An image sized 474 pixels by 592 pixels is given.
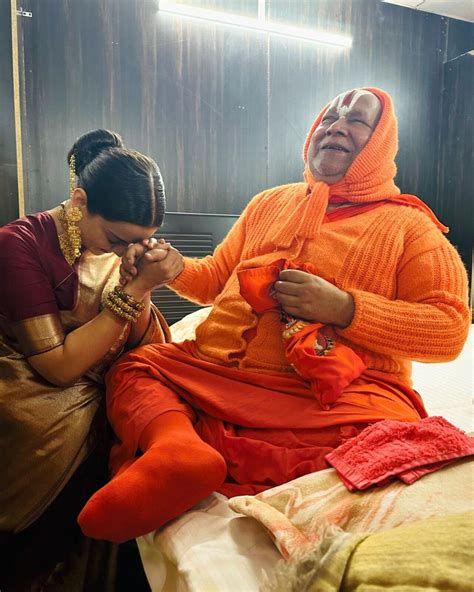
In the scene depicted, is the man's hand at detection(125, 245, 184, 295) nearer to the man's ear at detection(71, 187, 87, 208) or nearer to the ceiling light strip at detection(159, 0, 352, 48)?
the man's ear at detection(71, 187, 87, 208)

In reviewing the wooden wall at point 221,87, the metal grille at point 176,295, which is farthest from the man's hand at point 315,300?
the wooden wall at point 221,87

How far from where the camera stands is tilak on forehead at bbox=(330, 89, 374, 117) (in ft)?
2.39

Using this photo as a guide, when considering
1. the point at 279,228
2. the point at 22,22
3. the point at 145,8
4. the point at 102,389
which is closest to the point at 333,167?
the point at 279,228

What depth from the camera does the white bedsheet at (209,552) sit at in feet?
1.47

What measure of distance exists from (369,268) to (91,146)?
51 centimetres

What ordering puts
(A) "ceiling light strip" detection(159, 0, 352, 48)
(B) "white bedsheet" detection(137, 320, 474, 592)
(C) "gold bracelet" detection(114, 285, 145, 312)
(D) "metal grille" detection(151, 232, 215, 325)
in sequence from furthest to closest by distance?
(A) "ceiling light strip" detection(159, 0, 352, 48) → (D) "metal grille" detection(151, 232, 215, 325) → (C) "gold bracelet" detection(114, 285, 145, 312) → (B) "white bedsheet" detection(137, 320, 474, 592)

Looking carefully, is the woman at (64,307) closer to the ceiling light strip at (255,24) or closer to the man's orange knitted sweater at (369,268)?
the man's orange knitted sweater at (369,268)

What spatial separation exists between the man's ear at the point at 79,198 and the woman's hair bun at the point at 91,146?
35mm

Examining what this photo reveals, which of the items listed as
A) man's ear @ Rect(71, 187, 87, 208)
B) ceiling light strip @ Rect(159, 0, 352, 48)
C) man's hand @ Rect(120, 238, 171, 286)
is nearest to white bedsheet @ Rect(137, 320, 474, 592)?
man's hand @ Rect(120, 238, 171, 286)

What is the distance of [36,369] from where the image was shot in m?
0.69

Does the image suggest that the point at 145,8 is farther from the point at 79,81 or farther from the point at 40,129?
the point at 40,129

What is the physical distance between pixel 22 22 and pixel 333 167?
0.85 m

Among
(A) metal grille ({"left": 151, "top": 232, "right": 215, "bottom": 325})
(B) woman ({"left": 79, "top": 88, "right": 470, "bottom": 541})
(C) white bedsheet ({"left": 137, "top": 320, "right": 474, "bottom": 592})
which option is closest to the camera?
(C) white bedsheet ({"left": 137, "top": 320, "right": 474, "bottom": 592})

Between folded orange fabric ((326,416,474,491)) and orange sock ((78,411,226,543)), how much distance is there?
16 centimetres
